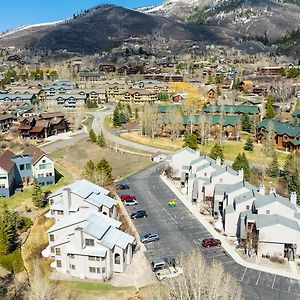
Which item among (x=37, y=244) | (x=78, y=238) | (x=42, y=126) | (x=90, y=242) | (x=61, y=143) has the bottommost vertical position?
(x=61, y=143)

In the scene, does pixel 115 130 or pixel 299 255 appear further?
pixel 115 130

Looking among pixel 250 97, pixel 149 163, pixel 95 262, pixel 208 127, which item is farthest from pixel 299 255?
pixel 250 97

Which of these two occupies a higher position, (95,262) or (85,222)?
(85,222)

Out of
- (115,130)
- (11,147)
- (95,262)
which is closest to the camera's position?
(95,262)

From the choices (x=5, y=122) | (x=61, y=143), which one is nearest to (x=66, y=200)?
(x=61, y=143)

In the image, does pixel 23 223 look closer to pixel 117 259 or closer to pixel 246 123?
pixel 117 259

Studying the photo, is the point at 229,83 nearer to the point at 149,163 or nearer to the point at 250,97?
the point at 250,97
